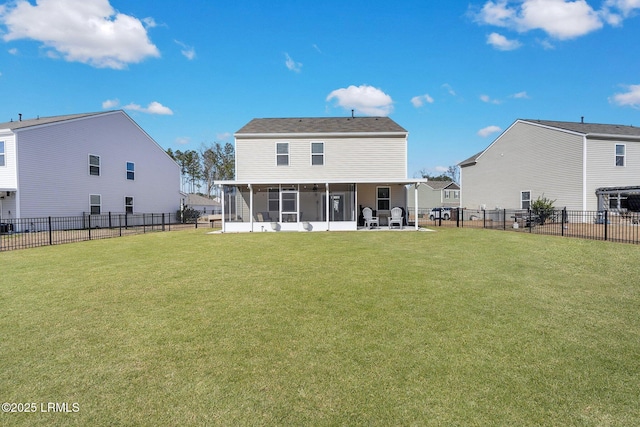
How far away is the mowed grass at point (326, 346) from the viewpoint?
8.35ft

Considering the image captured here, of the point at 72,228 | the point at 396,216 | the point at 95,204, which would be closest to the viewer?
the point at 396,216

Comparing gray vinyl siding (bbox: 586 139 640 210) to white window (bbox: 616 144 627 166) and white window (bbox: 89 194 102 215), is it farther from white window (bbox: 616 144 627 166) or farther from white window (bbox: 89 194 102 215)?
white window (bbox: 89 194 102 215)

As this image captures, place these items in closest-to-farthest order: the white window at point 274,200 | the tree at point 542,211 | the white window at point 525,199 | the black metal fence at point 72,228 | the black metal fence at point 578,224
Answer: the black metal fence at point 578,224 → the black metal fence at point 72,228 → the white window at point 274,200 → the tree at point 542,211 → the white window at point 525,199

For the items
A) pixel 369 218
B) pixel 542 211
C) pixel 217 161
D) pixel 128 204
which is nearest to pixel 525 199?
pixel 542 211

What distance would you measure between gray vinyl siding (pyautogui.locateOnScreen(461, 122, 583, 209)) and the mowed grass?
17.6 meters

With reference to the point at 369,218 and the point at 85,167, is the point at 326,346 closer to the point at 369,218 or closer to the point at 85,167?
the point at 369,218

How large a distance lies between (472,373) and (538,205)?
71.0 ft

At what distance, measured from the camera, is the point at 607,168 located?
21.1m

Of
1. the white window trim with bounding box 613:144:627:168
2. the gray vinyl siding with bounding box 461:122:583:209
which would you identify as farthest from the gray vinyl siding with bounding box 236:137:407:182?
the white window trim with bounding box 613:144:627:168

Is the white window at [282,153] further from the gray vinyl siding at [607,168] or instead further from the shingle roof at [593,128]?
the gray vinyl siding at [607,168]

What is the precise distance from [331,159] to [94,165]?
16.7m

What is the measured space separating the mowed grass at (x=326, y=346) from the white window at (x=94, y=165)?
1782 centimetres

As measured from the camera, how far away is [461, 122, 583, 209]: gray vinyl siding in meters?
21.4

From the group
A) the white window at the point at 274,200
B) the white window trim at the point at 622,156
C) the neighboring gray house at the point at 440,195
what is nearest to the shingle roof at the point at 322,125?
the white window at the point at 274,200
